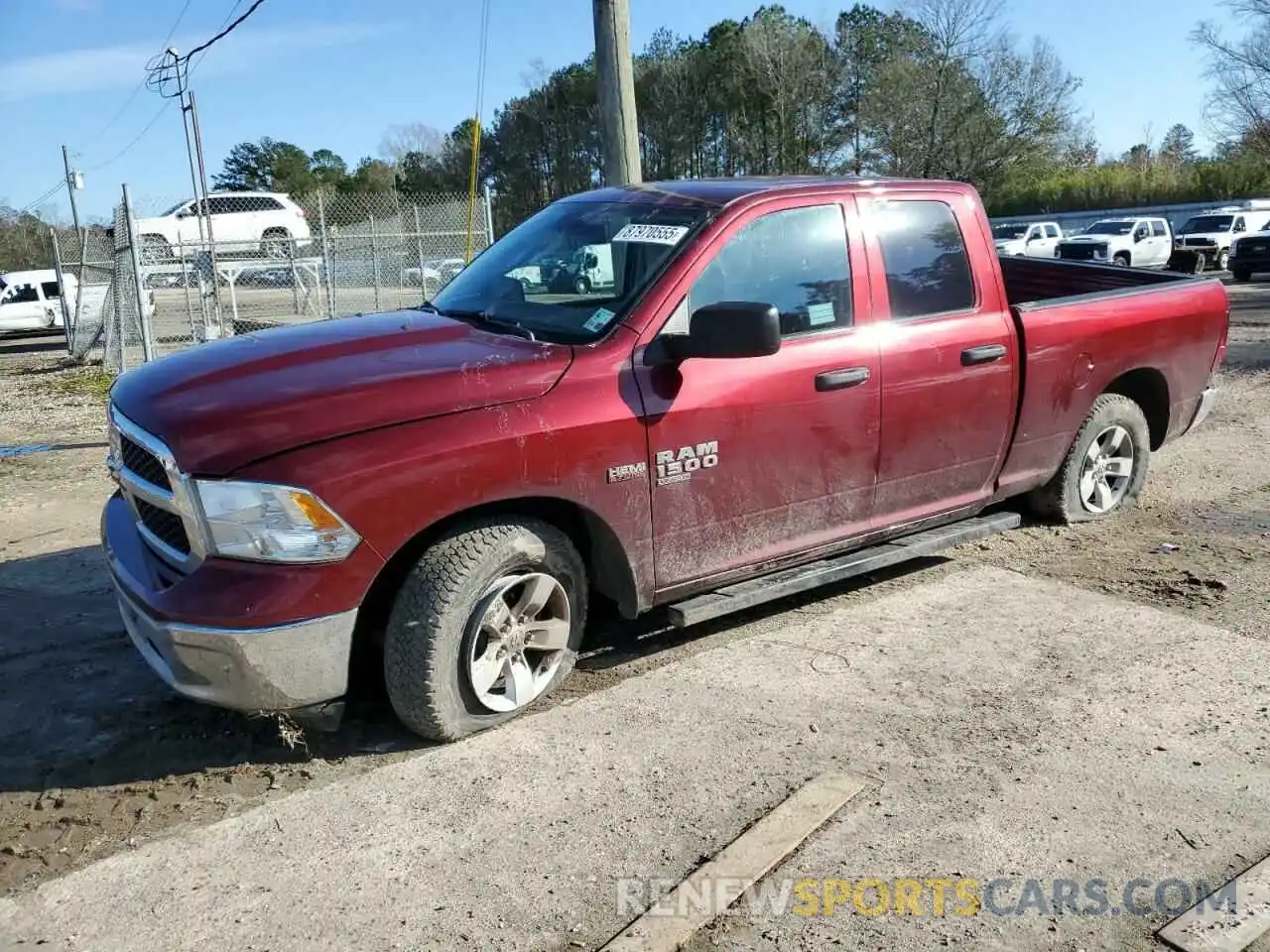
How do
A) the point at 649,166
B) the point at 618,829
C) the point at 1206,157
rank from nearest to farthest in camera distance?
the point at 618,829, the point at 1206,157, the point at 649,166

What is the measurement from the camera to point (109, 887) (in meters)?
2.91

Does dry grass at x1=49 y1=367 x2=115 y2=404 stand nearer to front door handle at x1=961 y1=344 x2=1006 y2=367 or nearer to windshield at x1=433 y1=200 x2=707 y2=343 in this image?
windshield at x1=433 y1=200 x2=707 y2=343

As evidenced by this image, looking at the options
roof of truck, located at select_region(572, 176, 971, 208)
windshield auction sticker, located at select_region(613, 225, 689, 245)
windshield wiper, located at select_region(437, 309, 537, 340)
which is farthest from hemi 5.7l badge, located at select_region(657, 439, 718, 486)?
roof of truck, located at select_region(572, 176, 971, 208)

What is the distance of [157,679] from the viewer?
13.9 feet

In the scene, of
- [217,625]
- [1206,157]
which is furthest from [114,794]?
[1206,157]

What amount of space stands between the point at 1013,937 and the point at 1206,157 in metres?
58.3

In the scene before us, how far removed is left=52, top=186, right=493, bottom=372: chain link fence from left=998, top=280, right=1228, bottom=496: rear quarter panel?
6428 mm

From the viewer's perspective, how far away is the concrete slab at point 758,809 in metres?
2.72

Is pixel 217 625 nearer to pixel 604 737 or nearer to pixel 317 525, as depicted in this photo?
pixel 317 525

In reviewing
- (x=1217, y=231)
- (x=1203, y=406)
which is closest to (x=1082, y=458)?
(x=1203, y=406)

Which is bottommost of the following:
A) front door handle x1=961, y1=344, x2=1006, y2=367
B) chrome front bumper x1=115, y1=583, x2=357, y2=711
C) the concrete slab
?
the concrete slab

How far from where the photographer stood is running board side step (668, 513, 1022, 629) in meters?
4.07

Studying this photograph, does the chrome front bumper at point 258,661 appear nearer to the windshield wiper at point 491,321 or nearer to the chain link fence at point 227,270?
the windshield wiper at point 491,321

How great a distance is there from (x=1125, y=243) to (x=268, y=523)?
95.1 feet
